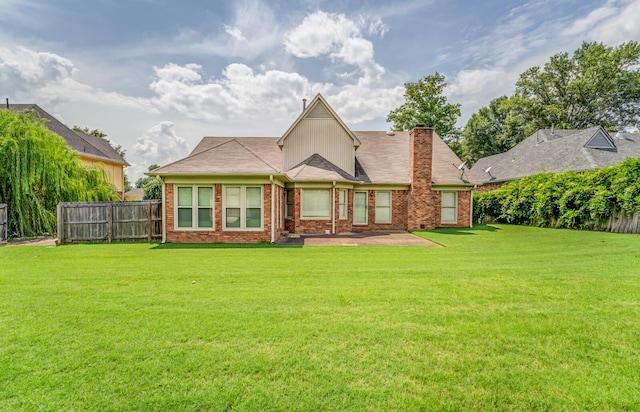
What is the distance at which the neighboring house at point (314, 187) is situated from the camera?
12000mm

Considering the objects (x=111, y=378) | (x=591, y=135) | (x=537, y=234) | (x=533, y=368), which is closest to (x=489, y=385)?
(x=533, y=368)

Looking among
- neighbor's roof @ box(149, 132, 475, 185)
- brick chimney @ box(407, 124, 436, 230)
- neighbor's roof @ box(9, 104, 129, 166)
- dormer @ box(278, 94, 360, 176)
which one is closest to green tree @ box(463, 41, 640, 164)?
neighbor's roof @ box(149, 132, 475, 185)

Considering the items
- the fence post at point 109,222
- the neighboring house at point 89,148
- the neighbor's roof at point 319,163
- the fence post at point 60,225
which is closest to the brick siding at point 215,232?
the neighbor's roof at point 319,163

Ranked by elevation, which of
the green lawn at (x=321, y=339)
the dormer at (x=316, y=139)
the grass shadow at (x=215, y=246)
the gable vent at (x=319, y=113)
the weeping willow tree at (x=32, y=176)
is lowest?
the green lawn at (x=321, y=339)

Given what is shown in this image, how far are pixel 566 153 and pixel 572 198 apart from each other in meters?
11.7

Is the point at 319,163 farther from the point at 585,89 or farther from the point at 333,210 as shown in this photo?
the point at 585,89

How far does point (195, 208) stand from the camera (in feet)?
39.5

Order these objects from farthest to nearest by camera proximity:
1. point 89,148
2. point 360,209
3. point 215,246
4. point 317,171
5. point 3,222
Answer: point 89,148
point 360,209
point 317,171
point 3,222
point 215,246

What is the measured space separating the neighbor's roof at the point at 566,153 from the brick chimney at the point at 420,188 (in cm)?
950

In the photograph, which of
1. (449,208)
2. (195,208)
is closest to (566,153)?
(449,208)

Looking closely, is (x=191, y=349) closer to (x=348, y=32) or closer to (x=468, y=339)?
(x=468, y=339)

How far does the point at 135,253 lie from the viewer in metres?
9.50

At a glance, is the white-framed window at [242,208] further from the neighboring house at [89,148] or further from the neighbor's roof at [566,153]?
the neighbor's roof at [566,153]

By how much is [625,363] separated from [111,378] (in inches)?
193
